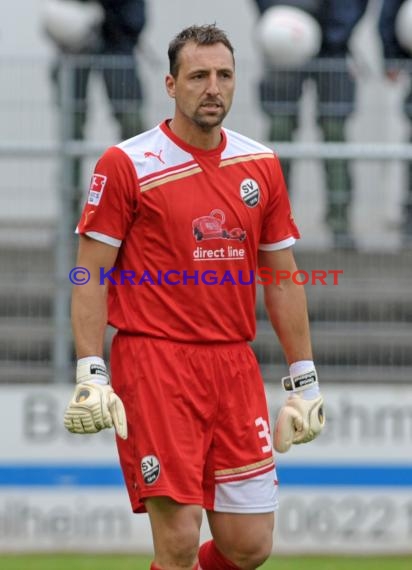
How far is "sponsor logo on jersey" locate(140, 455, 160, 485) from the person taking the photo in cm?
612

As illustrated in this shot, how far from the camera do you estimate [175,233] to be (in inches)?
243

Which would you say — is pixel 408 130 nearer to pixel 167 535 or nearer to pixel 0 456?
pixel 0 456

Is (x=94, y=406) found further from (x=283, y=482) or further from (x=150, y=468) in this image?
(x=283, y=482)

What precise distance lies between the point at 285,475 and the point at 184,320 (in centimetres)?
325

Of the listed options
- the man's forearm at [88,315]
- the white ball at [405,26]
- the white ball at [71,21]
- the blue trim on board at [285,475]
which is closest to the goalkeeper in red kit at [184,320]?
the man's forearm at [88,315]

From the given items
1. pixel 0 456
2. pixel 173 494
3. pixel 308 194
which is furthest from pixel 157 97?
pixel 173 494

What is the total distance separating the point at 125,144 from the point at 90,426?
1.10 metres

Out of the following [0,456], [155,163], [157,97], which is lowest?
[0,456]

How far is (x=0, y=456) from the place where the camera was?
9234 millimetres

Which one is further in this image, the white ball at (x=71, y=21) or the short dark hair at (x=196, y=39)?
the white ball at (x=71, y=21)

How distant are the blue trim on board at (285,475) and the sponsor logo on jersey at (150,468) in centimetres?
309

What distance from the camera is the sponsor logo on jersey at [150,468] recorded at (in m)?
6.12
